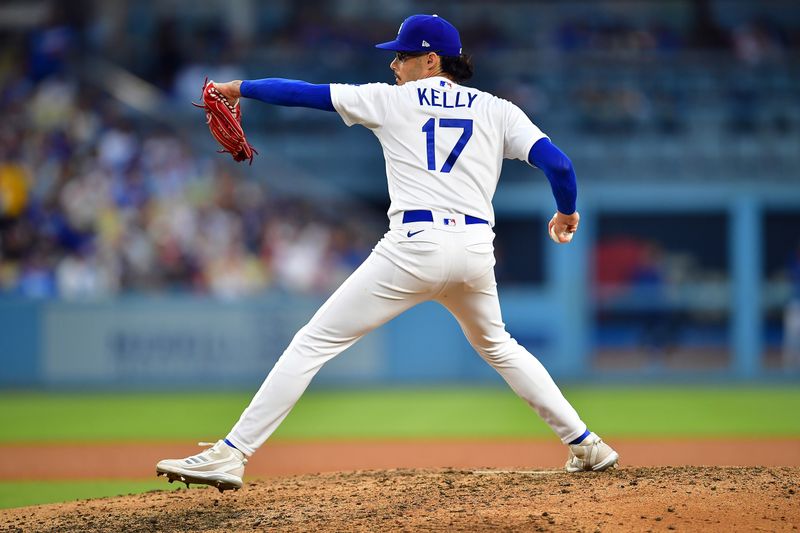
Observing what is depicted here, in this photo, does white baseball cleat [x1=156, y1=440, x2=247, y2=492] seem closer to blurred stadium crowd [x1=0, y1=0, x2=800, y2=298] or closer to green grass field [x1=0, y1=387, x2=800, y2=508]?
green grass field [x1=0, y1=387, x2=800, y2=508]

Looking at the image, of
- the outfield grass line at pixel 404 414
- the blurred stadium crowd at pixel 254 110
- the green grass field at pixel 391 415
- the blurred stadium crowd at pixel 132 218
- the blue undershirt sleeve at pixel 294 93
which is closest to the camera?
the blue undershirt sleeve at pixel 294 93

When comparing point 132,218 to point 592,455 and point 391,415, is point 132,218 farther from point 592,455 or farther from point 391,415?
point 592,455

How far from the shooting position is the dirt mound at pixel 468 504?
14.3 feet

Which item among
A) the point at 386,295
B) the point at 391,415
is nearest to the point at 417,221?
the point at 386,295

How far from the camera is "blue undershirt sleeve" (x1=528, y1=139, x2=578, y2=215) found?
15.5 feet

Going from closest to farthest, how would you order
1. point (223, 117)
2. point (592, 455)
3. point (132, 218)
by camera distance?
point (223, 117) → point (592, 455) → point (132, 218)

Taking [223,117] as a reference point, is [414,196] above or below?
below

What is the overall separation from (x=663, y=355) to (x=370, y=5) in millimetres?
8203

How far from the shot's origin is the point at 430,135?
467cm

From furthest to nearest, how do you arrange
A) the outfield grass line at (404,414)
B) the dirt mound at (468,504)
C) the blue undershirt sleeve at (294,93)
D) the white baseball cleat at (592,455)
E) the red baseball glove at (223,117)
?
the outfield grass line at (404,414)
the white baseball cleat at (592,455)
the red baseball glove at (223,117)
the blue undershirt sleeve at (294,93)
the dirt mound at (468,504)

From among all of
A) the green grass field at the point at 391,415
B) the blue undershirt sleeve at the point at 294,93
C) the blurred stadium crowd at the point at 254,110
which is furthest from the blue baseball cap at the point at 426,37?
the blurred stadium crowd at the point at 254,110

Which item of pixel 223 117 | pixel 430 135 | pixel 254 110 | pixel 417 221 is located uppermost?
pixel 254 110

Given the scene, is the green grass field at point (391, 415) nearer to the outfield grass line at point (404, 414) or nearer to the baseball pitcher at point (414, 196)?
the outfield grass line at point (404, 414)

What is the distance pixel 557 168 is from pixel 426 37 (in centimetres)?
79
